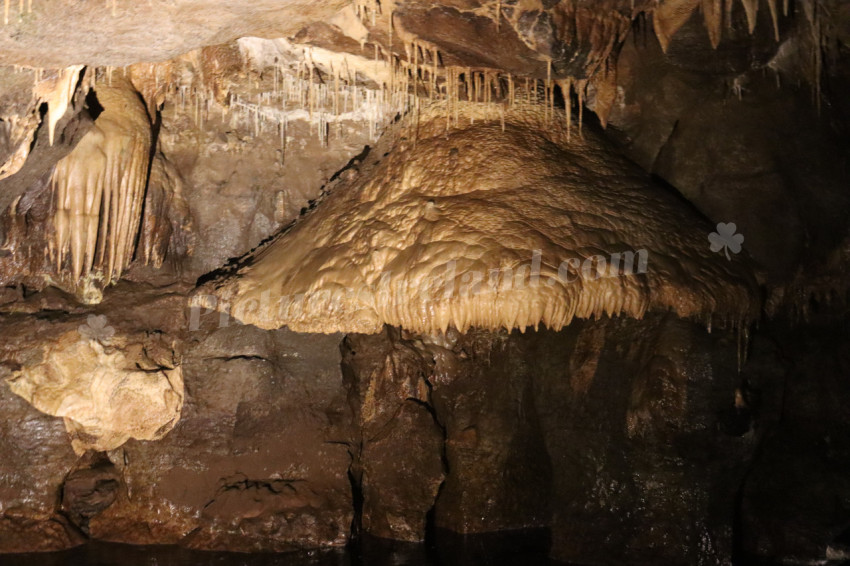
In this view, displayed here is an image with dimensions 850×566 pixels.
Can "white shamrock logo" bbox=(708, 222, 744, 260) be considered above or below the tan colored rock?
above

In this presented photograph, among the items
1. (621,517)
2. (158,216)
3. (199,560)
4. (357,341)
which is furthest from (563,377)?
(158,216)

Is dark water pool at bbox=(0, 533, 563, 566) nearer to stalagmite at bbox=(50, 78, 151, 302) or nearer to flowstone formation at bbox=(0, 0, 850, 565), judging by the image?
flowstone formation at bbox=(0, 0, 850, 565)

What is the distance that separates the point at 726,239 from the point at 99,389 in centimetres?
542

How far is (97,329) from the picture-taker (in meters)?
7.13

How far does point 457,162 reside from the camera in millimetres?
6578

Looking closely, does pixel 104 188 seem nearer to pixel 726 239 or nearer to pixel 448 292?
pixel 448 292

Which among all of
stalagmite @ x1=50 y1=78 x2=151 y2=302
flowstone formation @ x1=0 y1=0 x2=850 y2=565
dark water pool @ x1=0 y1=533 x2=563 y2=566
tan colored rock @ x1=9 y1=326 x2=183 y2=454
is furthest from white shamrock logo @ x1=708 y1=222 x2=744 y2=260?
stalagmite @ x1=50 y1=78 x2=151 y2=302

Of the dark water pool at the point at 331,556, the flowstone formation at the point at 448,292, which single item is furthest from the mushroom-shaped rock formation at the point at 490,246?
the dark water pool at the point at 331,556

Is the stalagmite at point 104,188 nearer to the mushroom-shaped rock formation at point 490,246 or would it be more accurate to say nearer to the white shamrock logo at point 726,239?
the mushroom-shaped rock formation at point 490,246

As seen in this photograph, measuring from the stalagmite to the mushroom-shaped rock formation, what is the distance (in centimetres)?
103

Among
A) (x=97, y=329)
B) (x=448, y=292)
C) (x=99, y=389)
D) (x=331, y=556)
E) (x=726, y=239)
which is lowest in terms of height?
(x=331, y=556)

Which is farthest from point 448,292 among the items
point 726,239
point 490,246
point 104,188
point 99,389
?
point 104,188

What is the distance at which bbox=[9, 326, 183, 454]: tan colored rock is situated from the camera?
6922 millimetres

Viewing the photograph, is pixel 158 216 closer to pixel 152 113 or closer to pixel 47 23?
pixel 152 113
